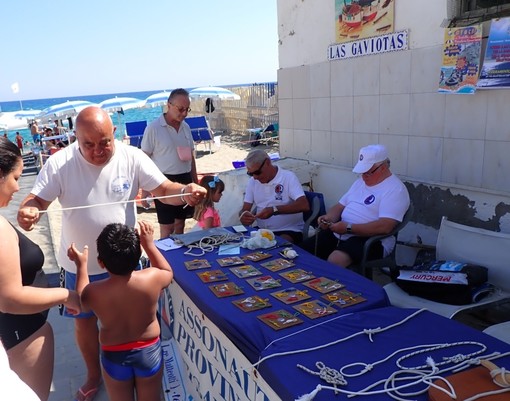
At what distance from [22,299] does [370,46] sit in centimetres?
365

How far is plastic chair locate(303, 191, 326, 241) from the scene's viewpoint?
3.76 m

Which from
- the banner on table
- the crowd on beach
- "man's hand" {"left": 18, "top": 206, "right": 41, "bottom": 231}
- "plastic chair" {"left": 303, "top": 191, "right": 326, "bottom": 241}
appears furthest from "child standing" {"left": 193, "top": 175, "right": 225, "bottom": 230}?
"man's hand" {"left": 18, "top": 206, "right": 41, "bottom": 231}

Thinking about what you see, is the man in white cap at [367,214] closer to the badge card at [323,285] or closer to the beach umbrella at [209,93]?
the badge card at [323,285]

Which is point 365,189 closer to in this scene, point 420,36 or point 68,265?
point 420,36

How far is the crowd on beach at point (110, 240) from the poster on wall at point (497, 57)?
35.9 inches

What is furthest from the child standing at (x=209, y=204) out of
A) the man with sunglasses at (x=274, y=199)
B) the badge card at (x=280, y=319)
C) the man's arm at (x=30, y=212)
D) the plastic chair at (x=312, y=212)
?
the badge card at (x=280, y=319)

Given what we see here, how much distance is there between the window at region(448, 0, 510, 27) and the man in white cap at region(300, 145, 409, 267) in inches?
45.0

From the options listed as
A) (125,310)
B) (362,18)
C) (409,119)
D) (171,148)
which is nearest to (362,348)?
(125,310)

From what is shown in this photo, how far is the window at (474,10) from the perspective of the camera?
3068 mm

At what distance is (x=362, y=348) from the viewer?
165 cm

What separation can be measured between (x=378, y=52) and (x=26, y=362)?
144 inches

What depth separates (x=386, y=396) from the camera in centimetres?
139

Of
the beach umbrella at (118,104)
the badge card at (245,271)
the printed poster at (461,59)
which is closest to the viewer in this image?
the badge card at (245,271)

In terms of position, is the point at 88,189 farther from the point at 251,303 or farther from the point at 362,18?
the point at 362,18
